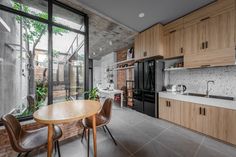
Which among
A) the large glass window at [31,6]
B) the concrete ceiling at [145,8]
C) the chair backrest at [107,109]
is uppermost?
the concrete ceiling at [145,8]

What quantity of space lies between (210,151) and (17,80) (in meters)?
3.96

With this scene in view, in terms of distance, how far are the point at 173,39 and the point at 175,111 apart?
210cm

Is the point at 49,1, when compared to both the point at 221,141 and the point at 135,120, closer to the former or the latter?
the point at 135,120

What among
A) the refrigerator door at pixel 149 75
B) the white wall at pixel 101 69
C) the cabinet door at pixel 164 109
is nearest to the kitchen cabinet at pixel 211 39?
the refrigerator door at pixel 149 75

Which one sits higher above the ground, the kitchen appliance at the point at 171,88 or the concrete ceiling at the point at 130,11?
the concrete ceiling at the point at 130,11

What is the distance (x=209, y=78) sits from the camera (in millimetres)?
2793

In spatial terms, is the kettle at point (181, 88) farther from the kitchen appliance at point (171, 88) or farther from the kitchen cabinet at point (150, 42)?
the kitchen cabinet at point (150, 42)

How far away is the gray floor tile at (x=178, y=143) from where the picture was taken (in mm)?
1909

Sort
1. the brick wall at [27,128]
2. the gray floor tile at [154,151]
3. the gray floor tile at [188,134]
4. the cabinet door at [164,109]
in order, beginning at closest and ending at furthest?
1. the brick wall at [27,128]
2. the gray floor tile at [154,151]
3. the gray floor tile at [188,134]
4. the cabinet door at [164,109]

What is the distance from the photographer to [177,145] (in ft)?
6.84

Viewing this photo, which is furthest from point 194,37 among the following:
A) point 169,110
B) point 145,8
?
point 169,110

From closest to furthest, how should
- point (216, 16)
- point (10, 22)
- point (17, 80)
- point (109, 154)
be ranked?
point (109, 154) < point (10, 22) < point (17, 80) < point (216, 16)

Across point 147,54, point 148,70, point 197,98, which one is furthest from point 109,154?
point 147,54

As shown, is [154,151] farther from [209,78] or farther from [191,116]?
[209,78]
